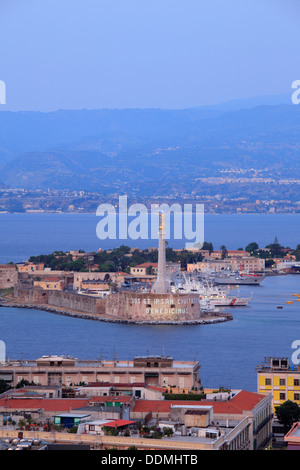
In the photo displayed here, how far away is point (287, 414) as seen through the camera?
13336 millimetres

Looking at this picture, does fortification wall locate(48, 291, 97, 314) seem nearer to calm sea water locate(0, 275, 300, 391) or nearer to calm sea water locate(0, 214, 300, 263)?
calm sea water locate(0, 275, 300, 391)

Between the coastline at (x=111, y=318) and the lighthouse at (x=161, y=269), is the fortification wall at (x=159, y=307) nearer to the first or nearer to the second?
the coastline at (x=111, y=318)

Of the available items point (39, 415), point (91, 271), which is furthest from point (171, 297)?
point (39, 415)

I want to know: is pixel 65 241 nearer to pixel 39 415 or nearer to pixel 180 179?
pixel 39 415

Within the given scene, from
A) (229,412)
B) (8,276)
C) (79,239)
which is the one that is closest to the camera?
(229,412)

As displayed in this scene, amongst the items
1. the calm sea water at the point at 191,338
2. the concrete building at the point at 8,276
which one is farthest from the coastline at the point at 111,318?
the concrete building at the point at 8,276

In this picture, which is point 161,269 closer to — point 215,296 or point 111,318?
point 111,318

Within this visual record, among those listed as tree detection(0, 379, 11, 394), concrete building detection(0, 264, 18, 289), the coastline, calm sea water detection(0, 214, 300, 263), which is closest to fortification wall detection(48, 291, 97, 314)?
the coastline

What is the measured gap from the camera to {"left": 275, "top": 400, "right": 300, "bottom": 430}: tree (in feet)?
43.6

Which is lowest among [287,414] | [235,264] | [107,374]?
[287,414]

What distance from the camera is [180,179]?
186125 mm

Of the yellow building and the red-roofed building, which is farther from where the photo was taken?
the yellow building

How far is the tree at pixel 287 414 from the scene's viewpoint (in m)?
13.3

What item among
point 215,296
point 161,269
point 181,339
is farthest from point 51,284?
Result: point 181,339
